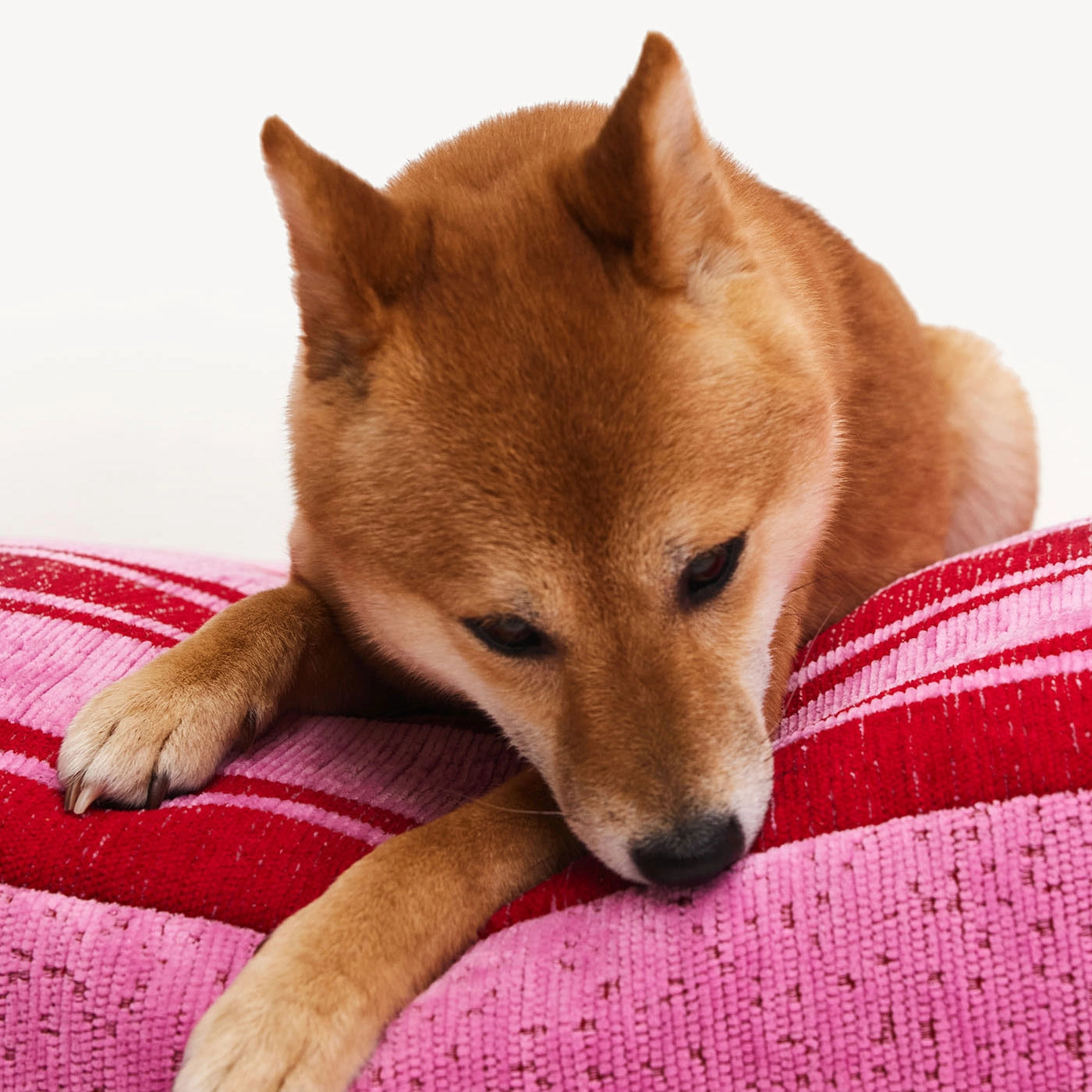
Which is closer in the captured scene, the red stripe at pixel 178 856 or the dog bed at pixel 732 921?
the dog bed at pixel 732 921

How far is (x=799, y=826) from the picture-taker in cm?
108

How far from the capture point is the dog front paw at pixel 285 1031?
955mm

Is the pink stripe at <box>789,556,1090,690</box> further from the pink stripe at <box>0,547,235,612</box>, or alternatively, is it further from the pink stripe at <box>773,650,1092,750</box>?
the pink stripe at <box>0,547,235,612</box>

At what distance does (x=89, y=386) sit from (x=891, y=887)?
258cm

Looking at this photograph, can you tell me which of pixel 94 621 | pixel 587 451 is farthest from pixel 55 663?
pixel 587 451

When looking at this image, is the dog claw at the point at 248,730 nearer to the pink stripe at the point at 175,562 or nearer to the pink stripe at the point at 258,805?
the pink stripe at the point at 258,805

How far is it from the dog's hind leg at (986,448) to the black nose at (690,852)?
1274 millimetres

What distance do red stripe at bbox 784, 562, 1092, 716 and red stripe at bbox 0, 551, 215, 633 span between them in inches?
35.8

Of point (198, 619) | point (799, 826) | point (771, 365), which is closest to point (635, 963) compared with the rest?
point (799, 826)

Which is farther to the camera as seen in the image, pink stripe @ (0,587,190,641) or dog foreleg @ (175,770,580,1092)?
pink stripe @ (0,587,190,641)

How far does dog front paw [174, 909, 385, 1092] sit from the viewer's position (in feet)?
3.13

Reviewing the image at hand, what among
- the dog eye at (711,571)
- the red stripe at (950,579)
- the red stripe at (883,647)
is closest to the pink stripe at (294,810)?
the dog eye at (711,571)

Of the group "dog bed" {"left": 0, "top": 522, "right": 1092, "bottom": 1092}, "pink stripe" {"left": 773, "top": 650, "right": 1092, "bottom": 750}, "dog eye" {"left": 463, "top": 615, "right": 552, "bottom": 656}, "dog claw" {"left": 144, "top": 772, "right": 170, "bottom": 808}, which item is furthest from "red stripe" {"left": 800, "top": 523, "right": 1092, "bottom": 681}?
"dog claw" {"left": 144, "top": 772, "right": 170, "bottom": 808}

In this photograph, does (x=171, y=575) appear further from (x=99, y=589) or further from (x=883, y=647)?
(x=883, y=647)
